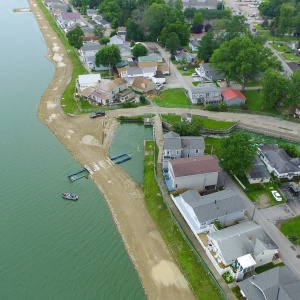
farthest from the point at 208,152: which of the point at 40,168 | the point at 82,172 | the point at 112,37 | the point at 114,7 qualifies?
the point at 114,7

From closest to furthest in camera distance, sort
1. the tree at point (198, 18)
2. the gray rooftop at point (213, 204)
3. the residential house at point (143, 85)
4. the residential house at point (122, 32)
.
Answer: the gray rooftop at point (213, 204) < the residential house at point (143, 85) < the residential house at point (122, 32) < the tree at point (198, 18)

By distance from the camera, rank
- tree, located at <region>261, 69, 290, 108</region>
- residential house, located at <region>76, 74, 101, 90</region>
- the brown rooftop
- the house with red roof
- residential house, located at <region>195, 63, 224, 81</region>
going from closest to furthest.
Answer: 1. the brown rooftop
2. tree, located at <region>261, 69, 290, 108</region>
3. the house with red roof
4. residential house, located at <region>76, 74, 101, 90</region>
5. residential house, located at <region>195, 63, 224, 81</region>

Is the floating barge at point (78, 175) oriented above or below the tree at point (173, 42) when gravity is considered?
below

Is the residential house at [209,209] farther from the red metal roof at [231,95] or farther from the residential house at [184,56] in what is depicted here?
the residential house at [184,56]

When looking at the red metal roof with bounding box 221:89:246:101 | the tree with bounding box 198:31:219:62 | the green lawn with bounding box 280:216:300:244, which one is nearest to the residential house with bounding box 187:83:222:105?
the red metal roof with bounding box 221:89:246:101

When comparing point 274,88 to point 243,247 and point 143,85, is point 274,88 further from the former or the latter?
point 243,247

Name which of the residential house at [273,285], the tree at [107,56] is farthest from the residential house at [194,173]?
the tree at [107,56]

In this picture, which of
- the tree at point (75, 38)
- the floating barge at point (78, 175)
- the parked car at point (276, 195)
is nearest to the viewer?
the parked car at point (276, 195)

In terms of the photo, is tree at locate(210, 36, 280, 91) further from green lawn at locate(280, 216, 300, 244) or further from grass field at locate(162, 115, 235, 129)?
green lawn at locate(280, 216, 300, 244)
